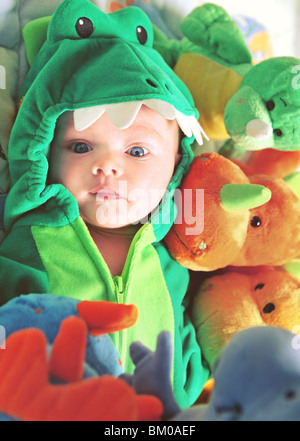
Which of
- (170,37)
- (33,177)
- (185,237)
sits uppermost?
(170,37)

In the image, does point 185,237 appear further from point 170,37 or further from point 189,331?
point 170,37

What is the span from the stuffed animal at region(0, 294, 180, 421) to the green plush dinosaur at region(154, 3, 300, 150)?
0.47 meters

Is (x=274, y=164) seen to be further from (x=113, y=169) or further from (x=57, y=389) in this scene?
(x=57, y=389)

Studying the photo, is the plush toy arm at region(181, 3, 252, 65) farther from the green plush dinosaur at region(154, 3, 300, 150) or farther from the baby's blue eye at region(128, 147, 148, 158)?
the baby's blue eye at region(128, 147, 148, 158)

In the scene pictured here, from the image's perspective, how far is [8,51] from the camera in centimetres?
100

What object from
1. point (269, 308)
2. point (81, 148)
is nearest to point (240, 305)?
point (269, 308)

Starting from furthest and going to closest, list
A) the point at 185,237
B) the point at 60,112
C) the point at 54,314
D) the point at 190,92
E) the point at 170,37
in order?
the point at 170,37, the point at 190,92, the point at 185,237, the point at 60,112, the point at 54,314

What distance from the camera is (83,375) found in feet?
1.60

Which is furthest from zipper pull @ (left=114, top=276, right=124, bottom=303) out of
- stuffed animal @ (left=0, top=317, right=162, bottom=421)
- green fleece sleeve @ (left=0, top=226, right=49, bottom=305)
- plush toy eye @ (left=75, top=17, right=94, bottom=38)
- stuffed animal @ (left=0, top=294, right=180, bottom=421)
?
plush toy eye @ (left=75, top=17, right=94, bottom=38)

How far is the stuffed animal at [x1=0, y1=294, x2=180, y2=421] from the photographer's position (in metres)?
0.43

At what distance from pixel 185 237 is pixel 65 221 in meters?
0.22

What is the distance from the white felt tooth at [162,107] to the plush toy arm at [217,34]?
285 mm

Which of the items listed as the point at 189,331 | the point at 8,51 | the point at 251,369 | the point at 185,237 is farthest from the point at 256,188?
the point at 8,51

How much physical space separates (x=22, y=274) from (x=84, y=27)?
433 mm
